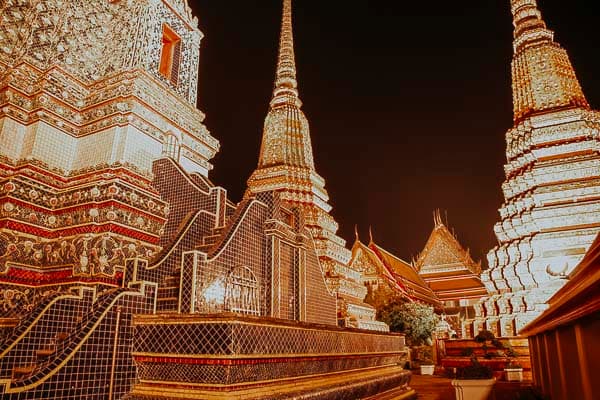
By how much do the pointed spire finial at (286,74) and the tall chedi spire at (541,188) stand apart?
35.9ft

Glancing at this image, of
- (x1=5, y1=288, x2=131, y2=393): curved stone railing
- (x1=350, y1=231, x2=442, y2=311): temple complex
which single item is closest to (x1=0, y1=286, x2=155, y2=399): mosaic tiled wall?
(x1=5, y1=288, x2=131, y2=393): curved stone railing

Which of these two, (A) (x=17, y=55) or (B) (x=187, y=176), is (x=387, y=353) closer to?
(B) (x=187, y=176)

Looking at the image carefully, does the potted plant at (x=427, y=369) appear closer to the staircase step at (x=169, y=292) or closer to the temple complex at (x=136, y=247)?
the temple complex at (x=136, y=247)

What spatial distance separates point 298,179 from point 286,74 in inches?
238

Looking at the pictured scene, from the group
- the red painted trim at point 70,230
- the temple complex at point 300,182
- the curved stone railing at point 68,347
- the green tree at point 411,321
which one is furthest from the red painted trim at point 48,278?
the green tree at point 411,321

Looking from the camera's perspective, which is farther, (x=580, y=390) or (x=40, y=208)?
(x=40, y=208)

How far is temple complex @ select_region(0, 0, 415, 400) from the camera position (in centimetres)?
401

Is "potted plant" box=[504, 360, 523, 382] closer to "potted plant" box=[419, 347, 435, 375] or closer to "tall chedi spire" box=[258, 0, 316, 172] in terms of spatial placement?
"potted plant" box=[419, 347, 435, 375]

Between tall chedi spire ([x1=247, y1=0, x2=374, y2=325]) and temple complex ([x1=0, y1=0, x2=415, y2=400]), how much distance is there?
4375 millimetres

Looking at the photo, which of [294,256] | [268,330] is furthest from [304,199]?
[268,330]

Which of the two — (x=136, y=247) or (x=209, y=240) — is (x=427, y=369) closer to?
(x=209, y=240)

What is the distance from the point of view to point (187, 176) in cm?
752

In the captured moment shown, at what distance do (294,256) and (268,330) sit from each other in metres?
4.03

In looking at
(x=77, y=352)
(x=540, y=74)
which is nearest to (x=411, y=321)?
(x=540, y=74)
